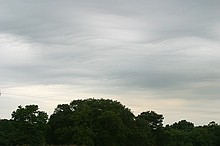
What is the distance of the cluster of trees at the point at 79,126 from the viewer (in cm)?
7731

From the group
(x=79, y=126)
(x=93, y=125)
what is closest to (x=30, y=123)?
(x=79, y=126)

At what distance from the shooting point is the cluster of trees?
77.3 metres

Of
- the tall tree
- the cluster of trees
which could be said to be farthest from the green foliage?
the tall tree

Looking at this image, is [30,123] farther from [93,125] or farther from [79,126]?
[93,125]

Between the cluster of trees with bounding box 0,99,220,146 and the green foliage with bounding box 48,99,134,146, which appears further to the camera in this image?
the green foliage with bounding box 48,99,134,146

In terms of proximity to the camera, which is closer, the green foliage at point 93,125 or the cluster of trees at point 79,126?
the cluster of trees at point 79,126

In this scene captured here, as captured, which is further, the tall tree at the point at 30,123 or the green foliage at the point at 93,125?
the green foliage at the point at 93,125

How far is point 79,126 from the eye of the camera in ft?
273

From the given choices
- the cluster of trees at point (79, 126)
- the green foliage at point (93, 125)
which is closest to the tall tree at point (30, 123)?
the cluster of trees at point (79, 126)

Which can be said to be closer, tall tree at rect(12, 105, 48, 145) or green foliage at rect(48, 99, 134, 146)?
tall tree at rect(12, 105, 48, 145)

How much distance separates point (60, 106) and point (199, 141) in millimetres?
47893

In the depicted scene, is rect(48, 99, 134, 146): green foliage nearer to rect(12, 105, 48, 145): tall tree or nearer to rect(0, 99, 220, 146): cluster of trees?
rect(0, 99, 220, 146): cluster of trees

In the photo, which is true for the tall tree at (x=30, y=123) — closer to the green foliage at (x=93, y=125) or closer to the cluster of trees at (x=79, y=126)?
the cluster of trees at (x=79, y=126)

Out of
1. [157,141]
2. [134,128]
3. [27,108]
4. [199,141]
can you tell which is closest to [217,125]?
[199,141]
